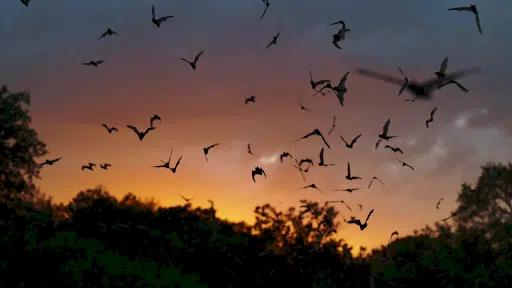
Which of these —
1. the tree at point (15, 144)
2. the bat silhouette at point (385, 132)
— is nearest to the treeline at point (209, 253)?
the bat silhouette at point (385, 132)

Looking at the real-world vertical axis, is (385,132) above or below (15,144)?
below

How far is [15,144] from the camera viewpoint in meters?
52.7

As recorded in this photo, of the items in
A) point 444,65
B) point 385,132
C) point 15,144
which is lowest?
point 385,132

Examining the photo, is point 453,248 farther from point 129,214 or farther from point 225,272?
point 129,214

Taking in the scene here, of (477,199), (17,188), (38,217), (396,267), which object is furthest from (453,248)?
(17,188)

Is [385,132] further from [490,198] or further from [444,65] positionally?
[490,198]

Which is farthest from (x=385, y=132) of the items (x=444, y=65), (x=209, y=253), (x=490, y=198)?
(x=490, y=198)

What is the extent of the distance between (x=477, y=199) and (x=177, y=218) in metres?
38.1

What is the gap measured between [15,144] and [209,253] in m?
37.5

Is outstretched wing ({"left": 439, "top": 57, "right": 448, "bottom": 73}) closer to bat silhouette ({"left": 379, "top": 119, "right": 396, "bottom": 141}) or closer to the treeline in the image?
bat silhouette ({"left": 379, "top": 119, "right": 396, "bottom": 141})

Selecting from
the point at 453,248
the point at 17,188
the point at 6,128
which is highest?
the point at 6,128

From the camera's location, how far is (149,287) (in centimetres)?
1514

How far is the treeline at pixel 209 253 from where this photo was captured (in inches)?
579

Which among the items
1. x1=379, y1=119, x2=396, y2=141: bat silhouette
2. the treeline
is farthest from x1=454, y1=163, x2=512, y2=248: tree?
x1=379, y1=119, x2=396, y2=141: bat silhouette
